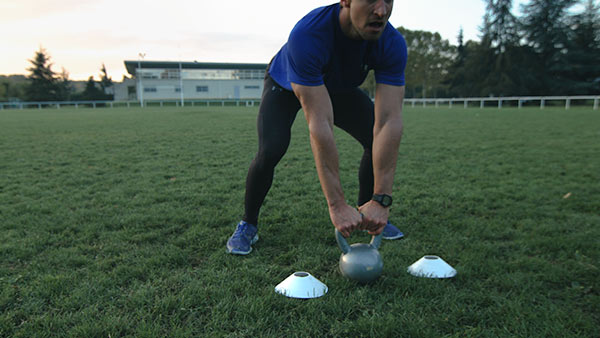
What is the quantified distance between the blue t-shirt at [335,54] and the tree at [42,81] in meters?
71.3

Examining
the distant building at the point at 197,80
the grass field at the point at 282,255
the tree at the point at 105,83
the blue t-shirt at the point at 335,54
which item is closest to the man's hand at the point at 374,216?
the grass field at the point at 282,255

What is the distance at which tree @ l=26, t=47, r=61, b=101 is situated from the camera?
203ft

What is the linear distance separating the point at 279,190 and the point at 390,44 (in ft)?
9.30

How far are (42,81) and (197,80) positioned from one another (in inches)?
959

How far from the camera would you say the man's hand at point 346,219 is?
2303 mm

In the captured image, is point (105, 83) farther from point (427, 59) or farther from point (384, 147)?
point (384, 147)

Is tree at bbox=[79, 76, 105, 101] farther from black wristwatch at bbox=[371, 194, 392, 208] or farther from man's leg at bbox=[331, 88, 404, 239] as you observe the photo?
black wristwatch at bbox=[371, 194, 392, 208]

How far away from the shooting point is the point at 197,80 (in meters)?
67.1

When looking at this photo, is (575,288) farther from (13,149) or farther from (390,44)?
(13,149)

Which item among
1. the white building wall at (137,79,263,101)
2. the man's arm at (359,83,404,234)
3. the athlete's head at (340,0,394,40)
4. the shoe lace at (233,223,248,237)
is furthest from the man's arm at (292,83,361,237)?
the white building wall at (137,79,263,101)

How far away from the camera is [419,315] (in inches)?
85.7

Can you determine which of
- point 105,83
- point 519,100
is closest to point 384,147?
point 519,100

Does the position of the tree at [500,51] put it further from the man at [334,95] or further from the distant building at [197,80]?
the man at [334,95]

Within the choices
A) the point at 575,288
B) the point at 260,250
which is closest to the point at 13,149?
the point at 260,250
